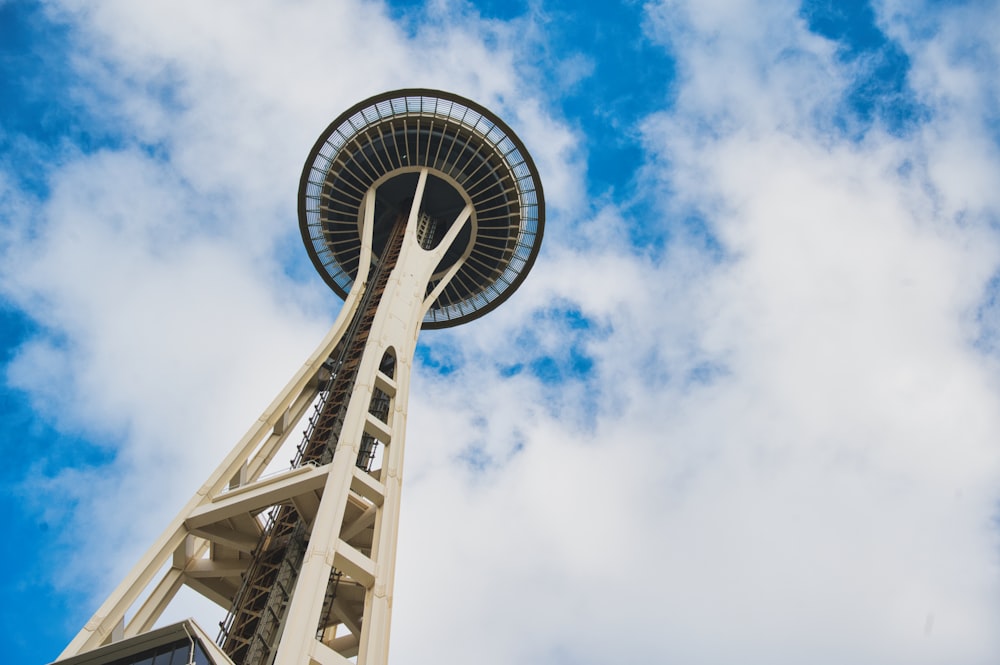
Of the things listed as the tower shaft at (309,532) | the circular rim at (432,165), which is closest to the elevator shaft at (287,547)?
the tower shaft at (309,532)

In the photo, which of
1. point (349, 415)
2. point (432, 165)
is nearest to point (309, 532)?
point (349, 415)

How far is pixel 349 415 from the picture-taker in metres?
23.7

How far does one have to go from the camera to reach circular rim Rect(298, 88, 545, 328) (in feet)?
128

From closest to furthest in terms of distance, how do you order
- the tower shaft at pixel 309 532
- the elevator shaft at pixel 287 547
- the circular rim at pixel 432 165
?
the tower shaft at pixel 309 532
the elevator shaft at pixel 287 547
the circular rim at pixel 432 165

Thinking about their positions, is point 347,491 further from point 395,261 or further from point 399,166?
point 399,166

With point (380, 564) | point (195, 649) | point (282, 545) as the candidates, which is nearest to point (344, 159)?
point (282, 545)

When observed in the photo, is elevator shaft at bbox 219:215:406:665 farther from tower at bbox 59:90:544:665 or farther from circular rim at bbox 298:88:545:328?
circular rim at bbox 298:88:545:328

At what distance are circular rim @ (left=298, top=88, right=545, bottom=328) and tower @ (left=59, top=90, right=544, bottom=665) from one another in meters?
0.08

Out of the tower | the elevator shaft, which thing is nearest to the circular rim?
the tower

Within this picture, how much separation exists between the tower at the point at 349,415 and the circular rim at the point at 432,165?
0.26ft

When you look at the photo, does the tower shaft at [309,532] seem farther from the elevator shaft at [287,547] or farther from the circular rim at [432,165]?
the circular rim at [432,165]

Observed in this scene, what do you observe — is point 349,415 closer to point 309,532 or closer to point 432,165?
point 309,532

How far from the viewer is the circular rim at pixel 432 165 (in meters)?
39.2

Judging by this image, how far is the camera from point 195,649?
14453mm
